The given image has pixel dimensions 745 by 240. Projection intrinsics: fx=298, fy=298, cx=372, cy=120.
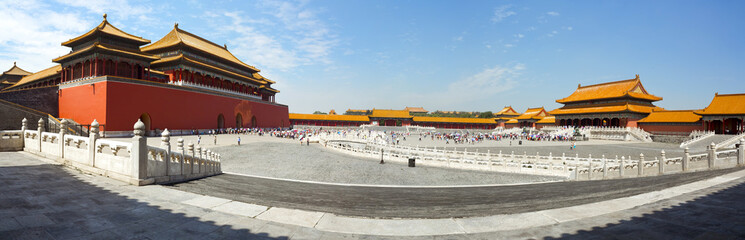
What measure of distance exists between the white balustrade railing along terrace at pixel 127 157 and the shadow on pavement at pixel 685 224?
26.8 ft

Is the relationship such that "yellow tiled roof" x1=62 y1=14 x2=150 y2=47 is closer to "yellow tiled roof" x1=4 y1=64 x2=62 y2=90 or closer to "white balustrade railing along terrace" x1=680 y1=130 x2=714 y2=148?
"yellow tiled roof" x1=4 y1=64 x2=62 y2=90

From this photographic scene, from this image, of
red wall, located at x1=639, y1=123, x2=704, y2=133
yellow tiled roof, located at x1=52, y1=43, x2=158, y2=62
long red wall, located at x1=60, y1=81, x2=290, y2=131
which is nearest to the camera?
long red wall, located at x1=60, y1=81, x2=290, y2=131

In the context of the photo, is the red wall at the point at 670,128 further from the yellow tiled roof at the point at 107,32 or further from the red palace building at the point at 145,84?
the yellow tiled roof at the point at 107,32

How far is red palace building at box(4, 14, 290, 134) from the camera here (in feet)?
83.0

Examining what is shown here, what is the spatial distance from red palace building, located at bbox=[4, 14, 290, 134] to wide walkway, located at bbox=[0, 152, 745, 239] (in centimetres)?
2459

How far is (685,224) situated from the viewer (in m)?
4.09

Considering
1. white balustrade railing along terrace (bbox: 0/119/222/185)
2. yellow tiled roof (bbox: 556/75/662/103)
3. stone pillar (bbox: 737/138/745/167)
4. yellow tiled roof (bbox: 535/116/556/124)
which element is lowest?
stone pillar (bbox: 737/138/745/167)

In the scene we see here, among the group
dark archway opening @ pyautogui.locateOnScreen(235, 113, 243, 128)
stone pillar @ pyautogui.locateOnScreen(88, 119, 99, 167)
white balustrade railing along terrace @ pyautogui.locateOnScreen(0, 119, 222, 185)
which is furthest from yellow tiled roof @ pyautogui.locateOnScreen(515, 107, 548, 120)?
stone pillar @ pyautogui.locateOnScreen(88, 119, 99, 167)

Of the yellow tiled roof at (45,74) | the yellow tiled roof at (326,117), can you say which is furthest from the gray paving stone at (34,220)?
the yellow tiled roof at (326,117)

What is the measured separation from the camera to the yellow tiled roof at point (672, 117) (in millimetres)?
37944

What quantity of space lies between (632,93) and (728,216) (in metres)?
54.5

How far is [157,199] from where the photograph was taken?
5332mm

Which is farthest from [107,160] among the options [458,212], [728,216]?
[728,216]

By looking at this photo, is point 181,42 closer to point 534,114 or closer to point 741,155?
point 741,155
